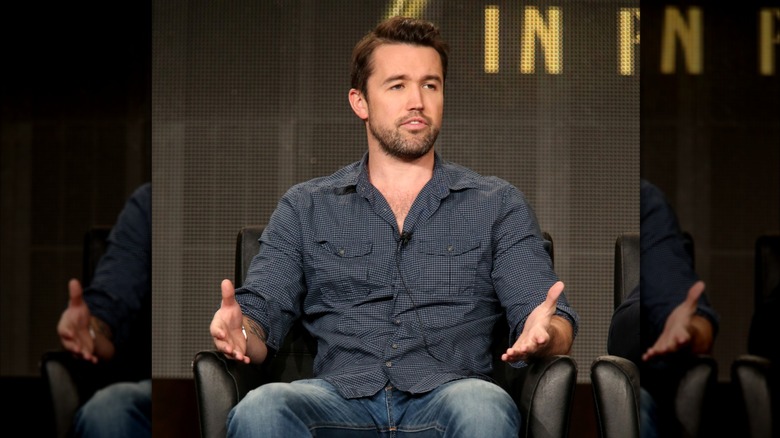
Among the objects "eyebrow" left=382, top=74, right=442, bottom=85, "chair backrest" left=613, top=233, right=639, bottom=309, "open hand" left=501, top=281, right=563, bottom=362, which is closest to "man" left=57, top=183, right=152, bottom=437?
"open hand" left=501, top=281, right=563, bottom=362

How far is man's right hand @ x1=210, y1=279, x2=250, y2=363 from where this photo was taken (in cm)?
228

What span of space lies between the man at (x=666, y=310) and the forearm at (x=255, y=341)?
1.39 meters

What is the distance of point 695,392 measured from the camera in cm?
117

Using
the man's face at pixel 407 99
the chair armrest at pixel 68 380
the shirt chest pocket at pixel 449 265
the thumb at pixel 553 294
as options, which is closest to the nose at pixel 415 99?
the man's face at pixel 407 99

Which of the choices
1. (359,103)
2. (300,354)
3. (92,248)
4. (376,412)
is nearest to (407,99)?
(359,103)

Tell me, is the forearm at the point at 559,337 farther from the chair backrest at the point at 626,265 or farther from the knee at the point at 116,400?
the knee at the point at 116,400

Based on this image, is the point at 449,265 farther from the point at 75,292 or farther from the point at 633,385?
the point at 75,292

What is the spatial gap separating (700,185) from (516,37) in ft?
8.19

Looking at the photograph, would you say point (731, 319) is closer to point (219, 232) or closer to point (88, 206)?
point (88, 206)

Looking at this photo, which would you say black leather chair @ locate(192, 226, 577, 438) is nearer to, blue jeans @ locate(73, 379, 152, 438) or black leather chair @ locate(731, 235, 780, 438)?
blue jeans @ locate(73, 379, 152, 438)

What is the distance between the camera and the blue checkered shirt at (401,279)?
2.60m

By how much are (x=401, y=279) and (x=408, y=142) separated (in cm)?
43

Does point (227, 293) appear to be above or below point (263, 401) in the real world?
above

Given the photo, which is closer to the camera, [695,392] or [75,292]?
[695,392]
